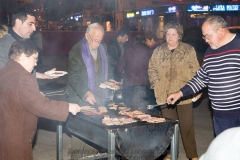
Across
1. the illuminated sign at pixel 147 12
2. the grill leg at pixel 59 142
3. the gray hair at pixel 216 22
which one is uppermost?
the illuminated sign at pixel 147 12

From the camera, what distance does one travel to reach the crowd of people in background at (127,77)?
3586 mm

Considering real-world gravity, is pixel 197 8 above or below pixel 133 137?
above

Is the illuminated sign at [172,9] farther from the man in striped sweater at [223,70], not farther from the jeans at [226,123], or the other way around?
the jeans at [226,123]

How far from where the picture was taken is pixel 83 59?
17.6 feet

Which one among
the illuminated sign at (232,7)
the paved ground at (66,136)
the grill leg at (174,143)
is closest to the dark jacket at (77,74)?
the grill leg at (174,143)

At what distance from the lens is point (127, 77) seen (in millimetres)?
7160

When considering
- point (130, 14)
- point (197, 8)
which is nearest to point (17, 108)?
point (197, 8)

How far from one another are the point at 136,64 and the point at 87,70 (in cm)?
181

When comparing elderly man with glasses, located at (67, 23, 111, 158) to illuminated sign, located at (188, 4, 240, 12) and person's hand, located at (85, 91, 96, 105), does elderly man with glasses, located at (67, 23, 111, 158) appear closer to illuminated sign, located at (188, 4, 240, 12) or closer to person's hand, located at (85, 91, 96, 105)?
person's hand, located at (85, 91, 96, 105)

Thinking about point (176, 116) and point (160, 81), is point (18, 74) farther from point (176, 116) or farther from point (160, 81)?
point (176, 116)

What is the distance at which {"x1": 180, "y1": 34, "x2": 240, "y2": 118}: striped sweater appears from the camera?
4277mm

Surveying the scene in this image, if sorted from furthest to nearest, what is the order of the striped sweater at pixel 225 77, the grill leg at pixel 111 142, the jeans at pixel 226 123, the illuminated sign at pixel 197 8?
the illuminated sign at pixel 197 8, the jeans at pixel 226 123, the striped sweater at pixel 225 77, the grill leg at pixel 111 142

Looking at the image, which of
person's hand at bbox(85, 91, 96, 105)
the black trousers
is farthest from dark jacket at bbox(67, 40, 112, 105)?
the black trousers

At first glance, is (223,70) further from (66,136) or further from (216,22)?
(66,136)
